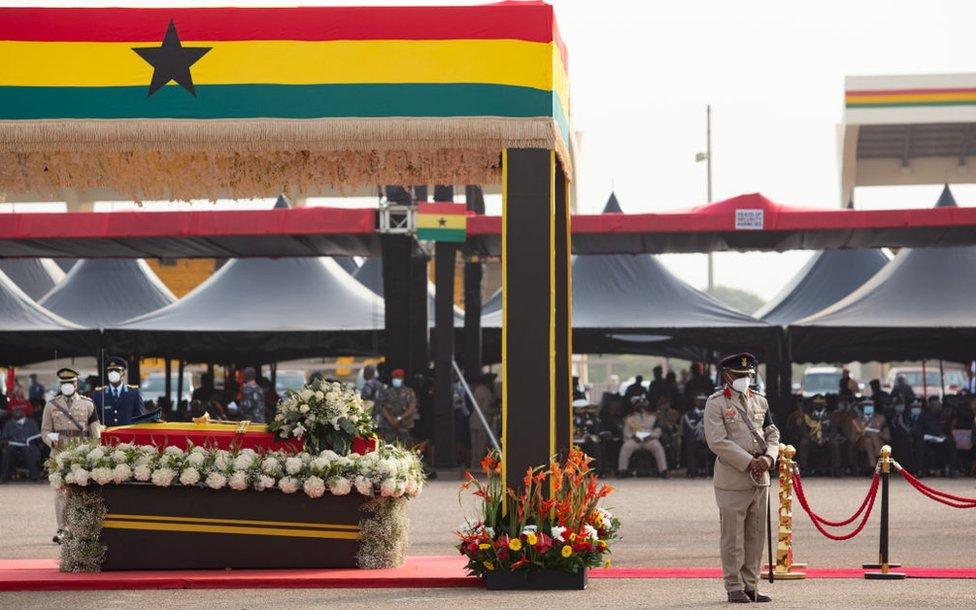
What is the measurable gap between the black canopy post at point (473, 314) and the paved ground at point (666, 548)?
3.26 m

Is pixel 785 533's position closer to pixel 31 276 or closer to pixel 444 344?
pixel 444 344

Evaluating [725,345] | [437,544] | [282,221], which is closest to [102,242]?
[282,221]

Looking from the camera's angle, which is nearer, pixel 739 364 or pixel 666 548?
pixel 739 364

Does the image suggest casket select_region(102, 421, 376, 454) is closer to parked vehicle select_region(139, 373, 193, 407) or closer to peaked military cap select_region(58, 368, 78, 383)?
peaked military cap select_region(58, 368, 78, 383)

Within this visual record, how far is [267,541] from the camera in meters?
13.3

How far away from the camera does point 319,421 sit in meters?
13.4

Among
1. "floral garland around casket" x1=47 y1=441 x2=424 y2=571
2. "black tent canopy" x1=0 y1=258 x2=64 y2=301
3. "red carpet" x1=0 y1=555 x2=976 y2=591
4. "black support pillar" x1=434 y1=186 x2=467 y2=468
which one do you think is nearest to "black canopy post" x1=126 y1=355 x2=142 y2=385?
"black support pillar" x1=434 y1=186 x2=467 y2=468

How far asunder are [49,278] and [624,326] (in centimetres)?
1607

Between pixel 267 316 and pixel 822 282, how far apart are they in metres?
10.9

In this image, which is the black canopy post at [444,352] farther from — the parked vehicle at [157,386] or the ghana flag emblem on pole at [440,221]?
the parked vehicle at [157,386]

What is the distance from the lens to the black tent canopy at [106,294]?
3180 cm

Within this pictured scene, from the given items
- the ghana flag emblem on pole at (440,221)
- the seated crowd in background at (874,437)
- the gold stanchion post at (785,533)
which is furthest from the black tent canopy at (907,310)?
the gold stanchion post at (785,533)

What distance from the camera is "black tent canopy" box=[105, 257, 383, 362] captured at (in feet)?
92.1

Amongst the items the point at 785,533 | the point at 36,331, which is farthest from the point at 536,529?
the point at 36,331
